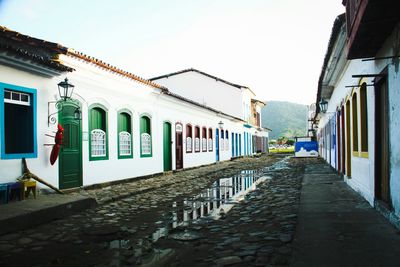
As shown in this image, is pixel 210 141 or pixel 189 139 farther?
pixel 210 141

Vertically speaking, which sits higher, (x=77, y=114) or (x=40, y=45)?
(x=40, y=45)

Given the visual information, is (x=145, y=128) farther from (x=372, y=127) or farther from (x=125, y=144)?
(x=372, y=127)

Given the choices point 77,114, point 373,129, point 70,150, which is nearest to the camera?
point 373,129

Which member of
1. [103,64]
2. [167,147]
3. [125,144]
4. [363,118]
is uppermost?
[103,64]

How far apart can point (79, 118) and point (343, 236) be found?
7.86m

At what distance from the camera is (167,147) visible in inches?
651

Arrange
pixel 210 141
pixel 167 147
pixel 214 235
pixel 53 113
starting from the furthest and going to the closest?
pixel 210 141 → pixel 167 147 → pixel 53 113 → pixel 214 235

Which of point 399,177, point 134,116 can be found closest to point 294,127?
point 134,116

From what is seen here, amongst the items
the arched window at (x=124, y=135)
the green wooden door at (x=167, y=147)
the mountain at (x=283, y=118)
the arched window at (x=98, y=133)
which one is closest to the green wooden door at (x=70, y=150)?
the arched window at (x=98, y=133)

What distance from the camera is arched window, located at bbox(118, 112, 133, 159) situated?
12.4 meters

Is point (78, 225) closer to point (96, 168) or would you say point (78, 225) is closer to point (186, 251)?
point (186, 251)

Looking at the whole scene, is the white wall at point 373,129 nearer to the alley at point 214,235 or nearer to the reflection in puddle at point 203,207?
the alley at point 214,235

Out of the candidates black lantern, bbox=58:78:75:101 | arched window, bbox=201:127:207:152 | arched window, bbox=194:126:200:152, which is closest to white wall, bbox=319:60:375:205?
black lantern, bbox=58:78:75:101

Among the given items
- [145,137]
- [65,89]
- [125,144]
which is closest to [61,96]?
[65,89]
